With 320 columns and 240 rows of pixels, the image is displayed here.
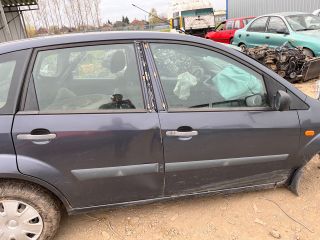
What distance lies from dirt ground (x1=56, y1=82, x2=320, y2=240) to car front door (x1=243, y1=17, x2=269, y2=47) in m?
6.83

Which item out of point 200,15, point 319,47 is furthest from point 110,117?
point 200,15

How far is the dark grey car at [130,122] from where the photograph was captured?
6.97 feet

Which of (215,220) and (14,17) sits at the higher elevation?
(14,17)

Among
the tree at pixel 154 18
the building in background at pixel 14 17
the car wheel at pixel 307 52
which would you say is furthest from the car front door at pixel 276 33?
the building in background at pixel 14 17

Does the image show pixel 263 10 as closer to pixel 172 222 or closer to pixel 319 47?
pixel 319 47

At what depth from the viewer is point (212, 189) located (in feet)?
8.58

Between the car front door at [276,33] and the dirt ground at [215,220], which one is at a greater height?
the car front door at [276,33]

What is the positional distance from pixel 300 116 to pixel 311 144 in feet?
0.98

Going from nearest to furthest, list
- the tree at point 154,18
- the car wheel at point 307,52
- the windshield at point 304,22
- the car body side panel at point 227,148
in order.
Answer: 1. the car body side panel at point 227,148
2. the tree at point 154,18
3. the car wheel at point 307,52
4. the windshield at point 304,22

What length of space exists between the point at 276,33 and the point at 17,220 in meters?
8.10

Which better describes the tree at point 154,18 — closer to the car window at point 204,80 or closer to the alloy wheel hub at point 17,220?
the car window at point 204,80

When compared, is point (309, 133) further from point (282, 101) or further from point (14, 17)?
point (14, 17)

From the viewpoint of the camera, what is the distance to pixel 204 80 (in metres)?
2.53

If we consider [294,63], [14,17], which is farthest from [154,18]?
[294,63]
